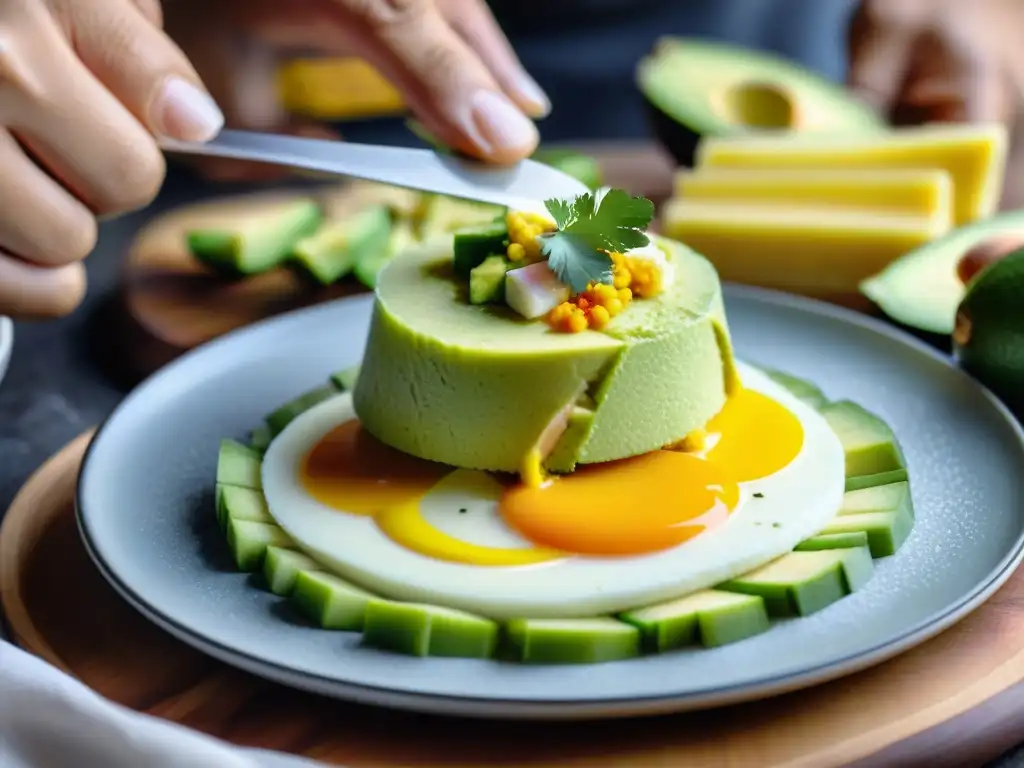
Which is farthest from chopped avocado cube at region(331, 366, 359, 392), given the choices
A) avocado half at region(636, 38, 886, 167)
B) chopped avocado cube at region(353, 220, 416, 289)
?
avocado half at region(636, 38, 886, 167)

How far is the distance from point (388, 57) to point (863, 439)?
4.40 feet

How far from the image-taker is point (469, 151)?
7.92 ft

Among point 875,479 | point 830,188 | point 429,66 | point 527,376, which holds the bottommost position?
point 830,188

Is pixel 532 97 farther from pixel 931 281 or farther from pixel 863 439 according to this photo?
pixel 863 439

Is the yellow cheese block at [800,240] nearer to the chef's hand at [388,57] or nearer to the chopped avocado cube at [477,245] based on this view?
the chef's hand at [388,57]

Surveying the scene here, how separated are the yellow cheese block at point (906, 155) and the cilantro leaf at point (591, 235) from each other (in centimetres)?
150

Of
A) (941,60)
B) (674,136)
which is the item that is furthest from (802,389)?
(941,60)

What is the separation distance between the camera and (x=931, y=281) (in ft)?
8.96

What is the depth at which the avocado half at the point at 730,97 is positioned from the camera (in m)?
3.68

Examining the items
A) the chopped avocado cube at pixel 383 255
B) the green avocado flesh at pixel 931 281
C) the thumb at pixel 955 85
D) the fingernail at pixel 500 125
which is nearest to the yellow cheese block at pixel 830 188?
the green avocado flesh at pixel 931 281

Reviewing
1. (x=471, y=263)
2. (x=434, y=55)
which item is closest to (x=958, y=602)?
(x=471, y=263)

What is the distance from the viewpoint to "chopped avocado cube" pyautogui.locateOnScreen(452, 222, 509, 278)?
6.52 ft

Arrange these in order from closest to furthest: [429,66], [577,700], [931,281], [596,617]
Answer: [577,700] → [596,617] → [429,66] → [931,281]

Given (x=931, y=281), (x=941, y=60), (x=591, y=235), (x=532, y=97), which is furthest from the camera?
(x=941, y=60)
